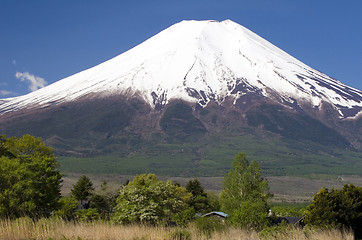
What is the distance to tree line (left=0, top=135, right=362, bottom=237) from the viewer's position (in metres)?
19.6

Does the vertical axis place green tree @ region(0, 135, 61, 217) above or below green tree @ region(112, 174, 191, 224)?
above

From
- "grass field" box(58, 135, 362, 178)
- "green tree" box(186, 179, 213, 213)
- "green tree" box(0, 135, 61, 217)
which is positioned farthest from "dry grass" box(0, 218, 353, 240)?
"grass field" box(58, 135, 362, 178)

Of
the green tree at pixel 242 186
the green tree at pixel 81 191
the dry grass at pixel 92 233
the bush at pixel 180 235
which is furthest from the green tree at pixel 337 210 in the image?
the green tree at pixel 81 191

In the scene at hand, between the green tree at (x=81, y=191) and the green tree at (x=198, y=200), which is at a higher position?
the green tree at (x=81, y=191)

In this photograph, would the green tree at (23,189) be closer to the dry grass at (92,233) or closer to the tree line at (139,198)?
the tree line at (139,198)

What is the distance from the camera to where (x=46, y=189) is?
96.0ft

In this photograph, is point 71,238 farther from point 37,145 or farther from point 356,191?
point 37,145

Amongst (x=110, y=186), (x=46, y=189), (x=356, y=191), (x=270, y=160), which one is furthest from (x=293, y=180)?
(x=46, y=189)

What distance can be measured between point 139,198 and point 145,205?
0.52 meters

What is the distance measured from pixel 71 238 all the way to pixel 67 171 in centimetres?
15325

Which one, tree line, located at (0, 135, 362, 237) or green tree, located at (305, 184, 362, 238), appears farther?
green tree, located at (305, 184, 362, 238)

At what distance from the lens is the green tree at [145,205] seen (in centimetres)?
1911

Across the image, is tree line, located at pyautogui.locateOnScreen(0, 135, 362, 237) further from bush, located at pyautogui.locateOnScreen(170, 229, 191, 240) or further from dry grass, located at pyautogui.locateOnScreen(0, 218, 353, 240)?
bush, located at pyautogui.locateOnScreen(170, 229, 191, 240)

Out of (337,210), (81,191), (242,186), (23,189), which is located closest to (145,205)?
(23,189)
